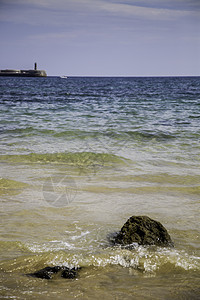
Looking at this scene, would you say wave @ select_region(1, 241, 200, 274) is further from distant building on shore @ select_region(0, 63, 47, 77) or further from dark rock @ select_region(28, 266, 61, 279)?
distant building on shore @ select_region(0, 63, 47, 77)

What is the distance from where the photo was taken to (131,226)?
10.4ft

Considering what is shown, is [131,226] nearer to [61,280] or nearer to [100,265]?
[100,265]

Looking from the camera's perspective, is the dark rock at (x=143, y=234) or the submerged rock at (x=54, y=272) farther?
the dark rock at (x=143, y=234)

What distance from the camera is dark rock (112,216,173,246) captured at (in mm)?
3100

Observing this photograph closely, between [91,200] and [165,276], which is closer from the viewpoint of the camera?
[165,276]

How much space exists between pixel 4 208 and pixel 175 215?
208cm

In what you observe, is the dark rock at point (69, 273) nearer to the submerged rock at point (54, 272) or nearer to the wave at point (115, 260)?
the submerged rock at point (54, 272)

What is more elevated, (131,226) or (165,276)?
(131,226)

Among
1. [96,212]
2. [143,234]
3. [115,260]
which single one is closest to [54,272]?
[115,260]

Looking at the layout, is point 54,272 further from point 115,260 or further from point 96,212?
point 96,212

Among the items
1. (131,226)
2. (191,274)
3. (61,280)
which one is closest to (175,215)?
(131,226)

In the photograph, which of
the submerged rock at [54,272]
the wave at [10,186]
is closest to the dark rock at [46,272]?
the submerged rock at [54,272]

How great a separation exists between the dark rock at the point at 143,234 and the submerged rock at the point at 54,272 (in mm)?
654

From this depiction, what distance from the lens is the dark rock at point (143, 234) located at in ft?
10.2
